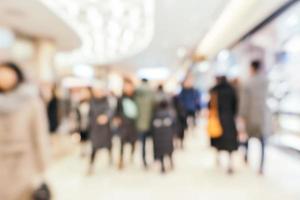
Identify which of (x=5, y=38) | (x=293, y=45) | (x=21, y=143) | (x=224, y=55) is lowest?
(x=21, y=143)

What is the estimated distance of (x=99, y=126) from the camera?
5855mm

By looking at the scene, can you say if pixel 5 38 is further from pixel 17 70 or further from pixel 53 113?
pixel 17 70

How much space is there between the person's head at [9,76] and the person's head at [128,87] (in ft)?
12.5

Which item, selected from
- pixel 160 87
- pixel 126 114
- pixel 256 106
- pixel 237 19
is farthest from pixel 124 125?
pixel 237 19

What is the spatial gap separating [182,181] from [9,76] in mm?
3467

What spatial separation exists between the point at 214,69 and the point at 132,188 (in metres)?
13.5

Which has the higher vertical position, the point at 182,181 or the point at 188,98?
the point at 188,98

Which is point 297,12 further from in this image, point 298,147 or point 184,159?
point 184,159

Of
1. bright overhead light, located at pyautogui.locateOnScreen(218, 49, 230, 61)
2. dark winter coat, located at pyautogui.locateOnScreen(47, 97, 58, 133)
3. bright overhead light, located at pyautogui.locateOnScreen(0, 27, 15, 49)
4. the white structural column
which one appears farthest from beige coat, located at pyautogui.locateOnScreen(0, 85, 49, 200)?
bright overhead light, located at pyautogui.locateOnScreen(218, 49, 230, 61)

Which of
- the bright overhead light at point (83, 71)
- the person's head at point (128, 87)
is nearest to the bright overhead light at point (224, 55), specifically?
the person's head at point (128, 87)

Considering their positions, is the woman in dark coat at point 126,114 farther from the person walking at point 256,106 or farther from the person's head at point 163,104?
the person walking at point 256,106

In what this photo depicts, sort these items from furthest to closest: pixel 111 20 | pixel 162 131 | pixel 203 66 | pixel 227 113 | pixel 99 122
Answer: pixel 203 66
pixel 111 20
pixel 162 131
pixel 99 122
pixel 227 113

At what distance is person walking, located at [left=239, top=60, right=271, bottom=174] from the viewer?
5.25 m

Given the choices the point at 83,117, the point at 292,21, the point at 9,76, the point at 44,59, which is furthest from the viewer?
the point at 44,59
